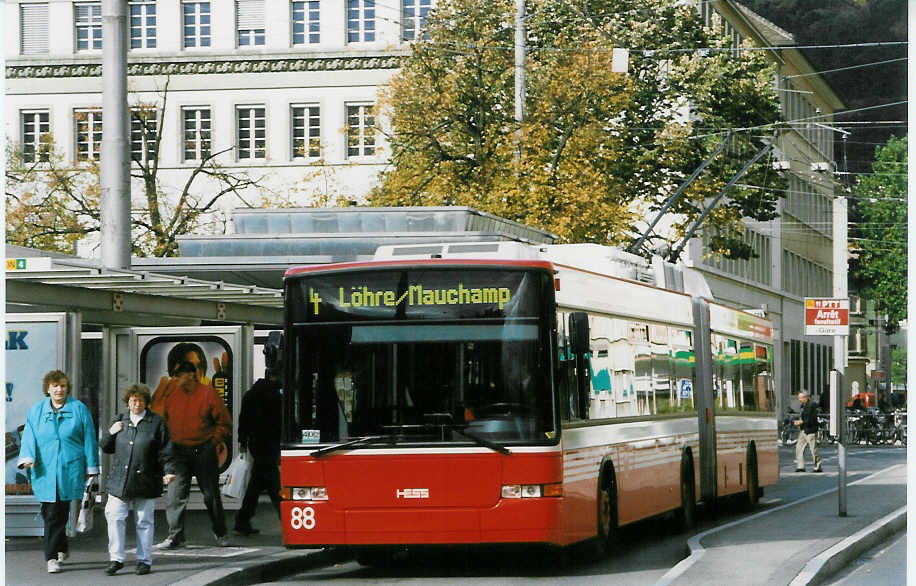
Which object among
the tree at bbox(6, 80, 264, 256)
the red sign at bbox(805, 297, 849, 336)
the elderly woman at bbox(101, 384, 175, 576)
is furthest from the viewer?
the tree at bbox(6, 80, 264, 256)

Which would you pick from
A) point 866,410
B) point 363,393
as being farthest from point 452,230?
point 866,410

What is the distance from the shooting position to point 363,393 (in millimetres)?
13859

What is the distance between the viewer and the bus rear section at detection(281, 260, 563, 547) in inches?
543

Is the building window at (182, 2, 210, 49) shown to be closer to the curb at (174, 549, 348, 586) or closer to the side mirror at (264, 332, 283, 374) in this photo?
the curb at (174, 549, 348, 586)

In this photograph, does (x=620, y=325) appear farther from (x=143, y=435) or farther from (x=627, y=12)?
(x=627, y=12)

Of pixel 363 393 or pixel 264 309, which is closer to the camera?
pixel 363 393

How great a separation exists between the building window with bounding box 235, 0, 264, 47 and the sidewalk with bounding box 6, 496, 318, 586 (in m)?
40.1

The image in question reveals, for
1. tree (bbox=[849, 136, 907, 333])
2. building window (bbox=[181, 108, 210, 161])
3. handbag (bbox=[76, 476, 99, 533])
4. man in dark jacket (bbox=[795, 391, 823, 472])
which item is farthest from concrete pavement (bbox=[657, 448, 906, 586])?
building window (bbox=[181, 108, 210, 161])

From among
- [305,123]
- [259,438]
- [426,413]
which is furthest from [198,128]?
[426,413]

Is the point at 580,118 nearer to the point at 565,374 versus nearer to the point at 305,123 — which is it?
the point at 565,374

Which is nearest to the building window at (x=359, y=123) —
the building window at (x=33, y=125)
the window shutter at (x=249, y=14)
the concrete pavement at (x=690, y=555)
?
the window shutter at (x=249, y=14)

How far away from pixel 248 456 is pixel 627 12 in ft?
89.5

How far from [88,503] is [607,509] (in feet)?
14.2

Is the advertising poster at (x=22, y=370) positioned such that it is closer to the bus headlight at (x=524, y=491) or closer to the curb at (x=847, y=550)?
the bus headlight at (x=524, y=491)
